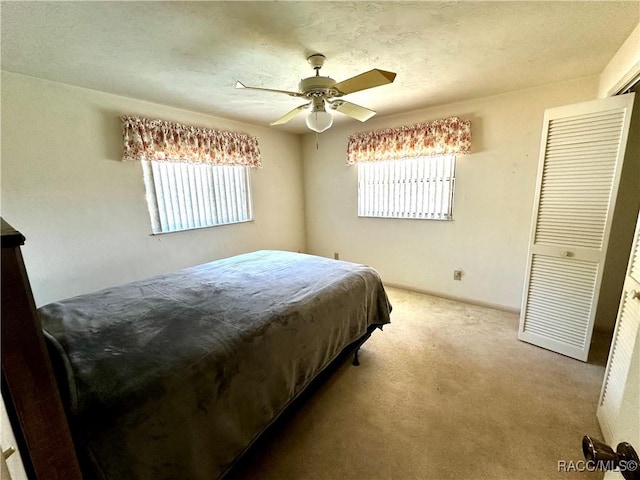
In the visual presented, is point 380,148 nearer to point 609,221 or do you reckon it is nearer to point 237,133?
point 237,133

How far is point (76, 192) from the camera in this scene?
2281mm

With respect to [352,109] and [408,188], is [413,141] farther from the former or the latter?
[352,109]

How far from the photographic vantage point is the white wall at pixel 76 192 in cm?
200

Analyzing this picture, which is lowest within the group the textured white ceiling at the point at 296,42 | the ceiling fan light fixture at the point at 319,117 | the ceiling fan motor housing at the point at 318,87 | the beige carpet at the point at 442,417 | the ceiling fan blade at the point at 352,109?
the beige carpet at the point at 442,417

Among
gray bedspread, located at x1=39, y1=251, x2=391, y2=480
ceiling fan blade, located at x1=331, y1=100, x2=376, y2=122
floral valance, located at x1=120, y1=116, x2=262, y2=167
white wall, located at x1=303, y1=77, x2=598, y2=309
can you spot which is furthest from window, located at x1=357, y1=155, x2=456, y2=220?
gray bedspread, located at x1=39, y1=251, x2=391, y2=480

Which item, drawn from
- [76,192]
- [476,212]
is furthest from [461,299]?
[76,192]

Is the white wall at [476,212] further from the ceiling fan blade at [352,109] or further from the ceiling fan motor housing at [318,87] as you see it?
the ceiling fan motor housing at [318,87]

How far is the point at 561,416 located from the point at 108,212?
3.84m

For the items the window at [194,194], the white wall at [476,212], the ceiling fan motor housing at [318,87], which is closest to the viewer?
the ceiling fan motor housing at [318,87]

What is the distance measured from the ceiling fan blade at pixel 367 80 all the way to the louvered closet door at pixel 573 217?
4.82ft

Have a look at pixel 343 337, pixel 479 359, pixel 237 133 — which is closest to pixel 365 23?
pixel 343 337

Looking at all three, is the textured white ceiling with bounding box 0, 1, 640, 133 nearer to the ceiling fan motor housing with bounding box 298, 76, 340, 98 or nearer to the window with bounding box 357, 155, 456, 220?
the ceiling fan motor housing with bounding box 298, 76, 340, 98

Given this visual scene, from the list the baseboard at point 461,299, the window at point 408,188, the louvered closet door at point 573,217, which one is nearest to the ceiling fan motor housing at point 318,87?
the louvered closet door at point 573,217

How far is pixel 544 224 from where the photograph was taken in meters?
2.10
